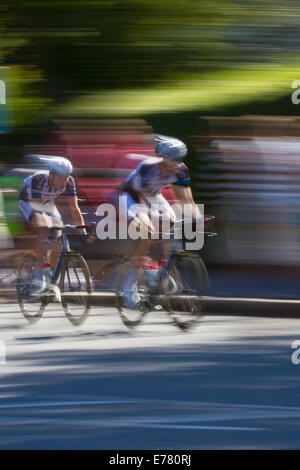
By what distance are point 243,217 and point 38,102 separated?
4.91 metres

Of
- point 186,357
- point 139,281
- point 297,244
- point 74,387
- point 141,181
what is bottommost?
point 74,387

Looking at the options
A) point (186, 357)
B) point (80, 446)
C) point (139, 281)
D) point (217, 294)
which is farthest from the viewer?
point (217, 294)

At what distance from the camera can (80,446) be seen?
5.92 meters

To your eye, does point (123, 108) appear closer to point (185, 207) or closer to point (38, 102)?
point (38, 102)

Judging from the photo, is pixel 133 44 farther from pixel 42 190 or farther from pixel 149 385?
pixel 149 385

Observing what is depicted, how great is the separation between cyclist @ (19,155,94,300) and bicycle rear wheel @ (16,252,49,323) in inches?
2.2

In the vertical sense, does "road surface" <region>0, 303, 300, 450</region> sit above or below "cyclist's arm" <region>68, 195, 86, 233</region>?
below

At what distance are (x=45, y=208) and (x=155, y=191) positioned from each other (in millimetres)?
1070

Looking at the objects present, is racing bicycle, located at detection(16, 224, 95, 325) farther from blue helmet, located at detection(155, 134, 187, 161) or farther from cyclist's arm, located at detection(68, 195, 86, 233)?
blue helmet, located at detection(155, 134, 187, 161)

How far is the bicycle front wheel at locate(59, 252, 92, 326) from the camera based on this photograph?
11.0m

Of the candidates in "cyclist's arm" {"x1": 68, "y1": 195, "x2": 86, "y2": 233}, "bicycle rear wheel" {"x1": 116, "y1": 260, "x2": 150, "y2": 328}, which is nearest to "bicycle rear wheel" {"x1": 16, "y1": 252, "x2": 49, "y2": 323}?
"cyclist's arm" {"x1": 68, "y1": 195, "x2": 86, "y2": 233}

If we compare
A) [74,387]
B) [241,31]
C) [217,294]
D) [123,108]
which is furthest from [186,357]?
[241,31]

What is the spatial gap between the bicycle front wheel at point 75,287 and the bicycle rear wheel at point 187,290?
0.74 metres

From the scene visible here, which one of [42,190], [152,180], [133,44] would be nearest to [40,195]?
[42,190]
